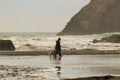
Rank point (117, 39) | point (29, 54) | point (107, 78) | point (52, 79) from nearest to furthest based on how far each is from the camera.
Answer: point (107, 78) → point (52, 79) → point (29, 54) → point (117, 39)

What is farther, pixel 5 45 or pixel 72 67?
pixel 5 45

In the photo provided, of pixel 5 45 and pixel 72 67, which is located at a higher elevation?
pixel 5 45

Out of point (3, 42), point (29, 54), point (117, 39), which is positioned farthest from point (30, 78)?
point (117, 39)

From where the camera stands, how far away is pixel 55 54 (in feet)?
123

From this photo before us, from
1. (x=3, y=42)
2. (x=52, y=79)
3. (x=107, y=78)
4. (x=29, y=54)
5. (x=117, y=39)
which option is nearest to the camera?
(x=107, y=78)

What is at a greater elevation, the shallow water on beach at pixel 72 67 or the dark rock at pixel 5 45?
the dark rock at pixel 5 45

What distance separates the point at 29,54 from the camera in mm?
44594

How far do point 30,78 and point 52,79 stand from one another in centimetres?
120

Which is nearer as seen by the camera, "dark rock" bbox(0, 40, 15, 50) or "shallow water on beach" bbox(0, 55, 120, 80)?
"shallow water on beach" bbox(0, 55, 120, 80)

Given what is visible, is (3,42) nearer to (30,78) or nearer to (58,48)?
(58,48)

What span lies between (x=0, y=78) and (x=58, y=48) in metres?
16.6

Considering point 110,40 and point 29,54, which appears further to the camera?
point 110,40

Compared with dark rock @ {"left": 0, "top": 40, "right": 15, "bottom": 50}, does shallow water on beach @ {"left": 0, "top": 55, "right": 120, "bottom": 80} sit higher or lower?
lower

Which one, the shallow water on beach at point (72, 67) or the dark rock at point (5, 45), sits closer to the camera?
the shallow water on beach at point (72, 67)
